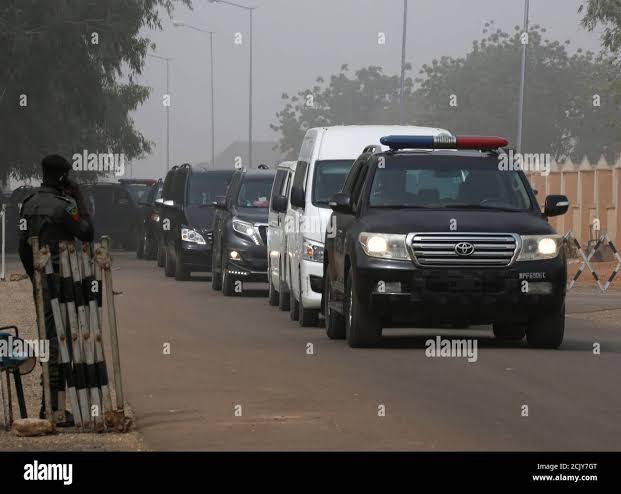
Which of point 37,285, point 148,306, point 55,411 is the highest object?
point 37,285

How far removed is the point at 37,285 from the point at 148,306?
14.6 meters

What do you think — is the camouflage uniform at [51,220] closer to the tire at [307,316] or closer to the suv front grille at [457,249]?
the suv front grille at [457,249]

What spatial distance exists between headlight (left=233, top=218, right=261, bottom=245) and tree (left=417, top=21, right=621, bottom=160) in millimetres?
103188

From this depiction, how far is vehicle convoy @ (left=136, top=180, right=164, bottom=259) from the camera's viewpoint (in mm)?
43237

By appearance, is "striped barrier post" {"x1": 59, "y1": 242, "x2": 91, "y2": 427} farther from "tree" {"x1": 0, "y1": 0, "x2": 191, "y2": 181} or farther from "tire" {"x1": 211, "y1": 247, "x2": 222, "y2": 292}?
"tree" {"x1": 0, "y1": 0, "x2": 191, "y2": 181}

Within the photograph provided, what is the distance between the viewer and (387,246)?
17953 mm

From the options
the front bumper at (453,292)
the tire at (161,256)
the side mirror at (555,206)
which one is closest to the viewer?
the front bumper at (453,292)

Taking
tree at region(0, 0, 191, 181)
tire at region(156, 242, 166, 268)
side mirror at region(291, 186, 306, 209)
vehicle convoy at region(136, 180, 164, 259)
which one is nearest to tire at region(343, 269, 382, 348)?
side mirror at region(291, 186, 306, 209)

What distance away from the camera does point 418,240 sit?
703 inches

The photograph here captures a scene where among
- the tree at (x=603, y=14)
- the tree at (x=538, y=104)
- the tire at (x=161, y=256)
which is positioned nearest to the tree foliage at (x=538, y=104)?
the tree at (x=538, y=104)

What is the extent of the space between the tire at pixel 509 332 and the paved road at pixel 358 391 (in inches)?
10.9

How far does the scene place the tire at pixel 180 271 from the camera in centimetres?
3431
